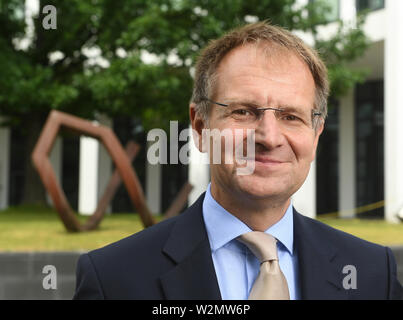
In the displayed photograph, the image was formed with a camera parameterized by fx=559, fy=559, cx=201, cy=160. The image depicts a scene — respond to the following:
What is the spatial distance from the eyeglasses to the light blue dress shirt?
0.91 feet

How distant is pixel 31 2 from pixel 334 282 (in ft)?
52.3

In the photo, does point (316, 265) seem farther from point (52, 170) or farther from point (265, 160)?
point (52, 170)

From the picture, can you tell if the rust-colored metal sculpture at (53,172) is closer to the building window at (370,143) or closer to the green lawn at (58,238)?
the green lawn at (58,238)

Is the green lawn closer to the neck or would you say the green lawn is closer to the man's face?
the neck

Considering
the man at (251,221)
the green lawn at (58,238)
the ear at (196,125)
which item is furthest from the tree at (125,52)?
the man at (251,221)

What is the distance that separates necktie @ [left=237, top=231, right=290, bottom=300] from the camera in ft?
4.88

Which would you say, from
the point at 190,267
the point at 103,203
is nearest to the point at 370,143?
the point at 103,203

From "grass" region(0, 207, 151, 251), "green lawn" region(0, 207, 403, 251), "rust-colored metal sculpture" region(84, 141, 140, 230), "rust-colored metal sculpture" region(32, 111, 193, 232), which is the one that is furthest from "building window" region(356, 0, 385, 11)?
"grass" region(0, 207, 151, 251)

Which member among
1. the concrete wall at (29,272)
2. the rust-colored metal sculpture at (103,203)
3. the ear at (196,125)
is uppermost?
the ear at (196,125)

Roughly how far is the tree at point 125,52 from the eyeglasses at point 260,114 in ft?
26.1

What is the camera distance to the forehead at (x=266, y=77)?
1.52 metres

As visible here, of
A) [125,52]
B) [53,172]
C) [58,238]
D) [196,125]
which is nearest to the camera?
[196,125]

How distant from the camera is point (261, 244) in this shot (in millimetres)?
1554

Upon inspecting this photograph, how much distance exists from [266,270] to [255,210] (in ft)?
0.58
